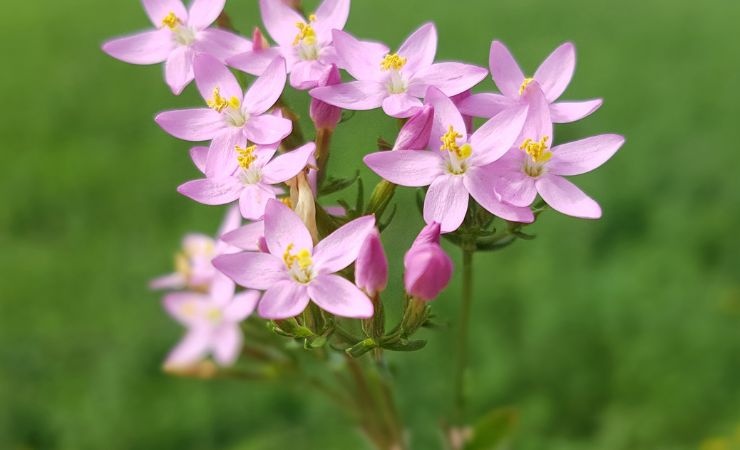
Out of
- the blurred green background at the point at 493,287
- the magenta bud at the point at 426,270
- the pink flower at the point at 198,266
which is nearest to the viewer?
the magenta bud at the point at 426,270

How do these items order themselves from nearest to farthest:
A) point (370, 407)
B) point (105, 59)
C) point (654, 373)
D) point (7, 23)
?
1. point (370, 407)
2. point (654, 373)
3. point (105, 59)
4. point (7, 23)

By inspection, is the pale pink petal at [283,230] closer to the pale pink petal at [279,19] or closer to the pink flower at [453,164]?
the pink flower at [453,164]

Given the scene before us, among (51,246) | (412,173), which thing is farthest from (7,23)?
(412,173)

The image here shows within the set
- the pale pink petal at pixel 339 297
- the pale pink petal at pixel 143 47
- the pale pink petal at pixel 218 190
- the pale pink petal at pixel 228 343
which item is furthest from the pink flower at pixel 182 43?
the pale pink petal at pixel 228 343

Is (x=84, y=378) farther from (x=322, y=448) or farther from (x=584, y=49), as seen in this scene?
(x=584, y=49)

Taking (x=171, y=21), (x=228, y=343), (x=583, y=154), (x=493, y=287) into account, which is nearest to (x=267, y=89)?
(x=171, y=21)

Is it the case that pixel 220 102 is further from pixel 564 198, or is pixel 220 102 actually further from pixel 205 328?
pixel 205 328
